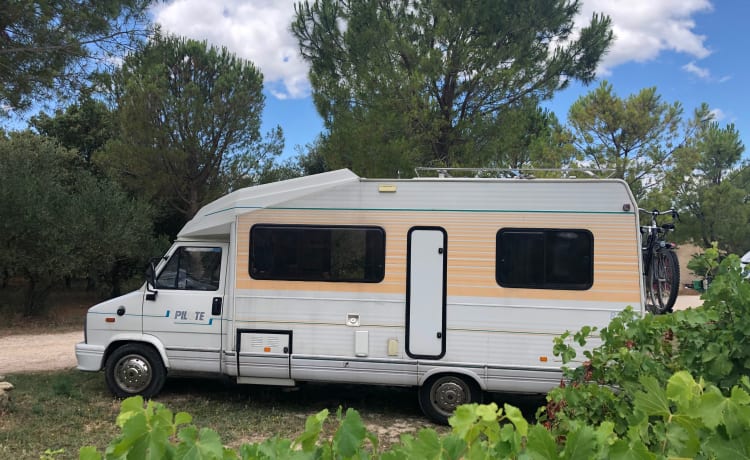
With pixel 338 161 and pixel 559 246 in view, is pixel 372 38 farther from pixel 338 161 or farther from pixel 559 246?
pixel 559 246

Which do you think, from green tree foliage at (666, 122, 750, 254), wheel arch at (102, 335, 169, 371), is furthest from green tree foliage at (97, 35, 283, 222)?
green tree foliage at (666, 122, 750, 254)

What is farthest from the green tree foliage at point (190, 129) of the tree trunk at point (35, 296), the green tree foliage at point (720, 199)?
the green tree foliage at point (720, 199)

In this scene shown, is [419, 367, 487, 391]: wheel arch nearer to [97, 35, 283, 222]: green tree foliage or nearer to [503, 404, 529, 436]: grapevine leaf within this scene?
[503, 404, 529, 436]: grapevine leaf

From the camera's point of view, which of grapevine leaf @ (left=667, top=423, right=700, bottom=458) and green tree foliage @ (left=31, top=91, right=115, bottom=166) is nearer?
grapevine leaf @ (left=667, top=423, right=700, bottom=458)

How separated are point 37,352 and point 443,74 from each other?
393 inches

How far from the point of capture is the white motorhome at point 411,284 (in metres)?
5.84

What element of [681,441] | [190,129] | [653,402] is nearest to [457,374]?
[653,402]

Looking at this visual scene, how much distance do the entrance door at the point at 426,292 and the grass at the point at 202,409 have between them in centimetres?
90

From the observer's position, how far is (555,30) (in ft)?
43.3

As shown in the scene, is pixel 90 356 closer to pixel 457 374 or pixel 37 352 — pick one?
pixel 457 374

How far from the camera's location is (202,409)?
641cm

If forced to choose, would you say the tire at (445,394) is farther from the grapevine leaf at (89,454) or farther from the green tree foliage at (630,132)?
the green tree foliage at (630,132)

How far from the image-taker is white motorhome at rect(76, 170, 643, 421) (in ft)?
19.2

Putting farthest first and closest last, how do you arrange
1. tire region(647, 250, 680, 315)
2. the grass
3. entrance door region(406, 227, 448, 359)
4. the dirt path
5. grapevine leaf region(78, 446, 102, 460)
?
1. the dirt path
2. tire region(647, 250, 680, 315)
3. entrance door region(406, 227, 448, 359)
4. the grass
5. grapevine leaf region(78, 446, 102, 460)
